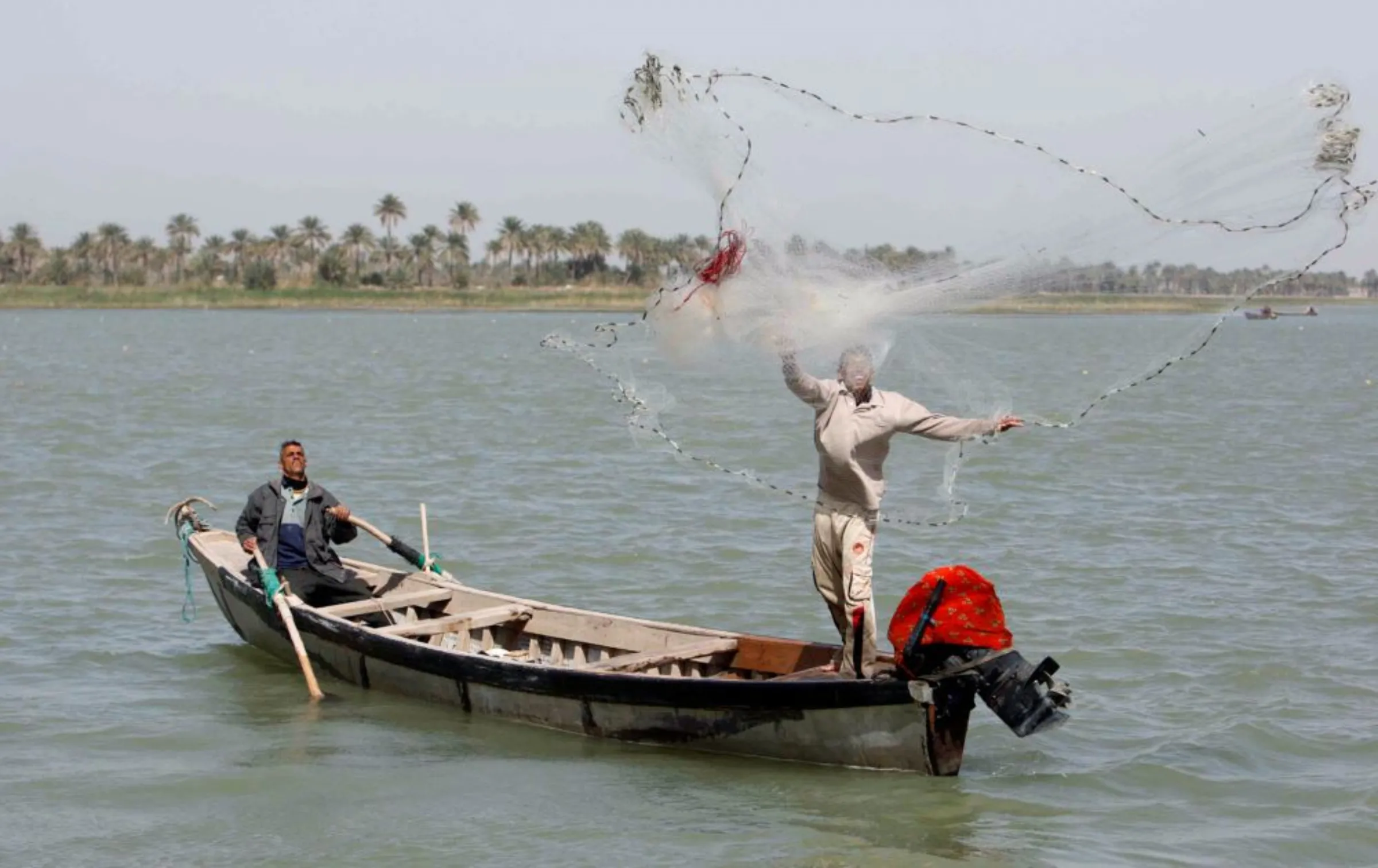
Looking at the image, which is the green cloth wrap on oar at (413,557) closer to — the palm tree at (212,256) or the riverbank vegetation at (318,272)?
the riverbank vegetation at (318,272)

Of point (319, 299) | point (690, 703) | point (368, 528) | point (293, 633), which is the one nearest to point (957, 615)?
point (690, 703)

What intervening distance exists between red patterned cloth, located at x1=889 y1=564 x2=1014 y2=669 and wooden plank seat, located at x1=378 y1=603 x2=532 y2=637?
3.60m

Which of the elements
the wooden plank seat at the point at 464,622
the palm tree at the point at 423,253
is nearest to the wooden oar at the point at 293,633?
the wooden plank seat at the point at 464,622

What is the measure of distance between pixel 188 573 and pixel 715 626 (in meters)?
4.17

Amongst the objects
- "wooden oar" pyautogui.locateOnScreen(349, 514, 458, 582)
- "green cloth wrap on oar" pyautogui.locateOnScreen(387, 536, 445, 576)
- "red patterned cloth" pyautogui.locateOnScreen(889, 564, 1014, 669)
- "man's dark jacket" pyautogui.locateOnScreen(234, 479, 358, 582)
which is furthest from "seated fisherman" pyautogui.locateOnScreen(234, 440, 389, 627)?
"red patterned cloth" pyautogui.locateOnScreen(889, 564, 1014, 669)

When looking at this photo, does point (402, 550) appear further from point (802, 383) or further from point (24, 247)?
point (24, 247)

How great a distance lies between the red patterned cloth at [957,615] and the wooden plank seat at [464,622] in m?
3.60

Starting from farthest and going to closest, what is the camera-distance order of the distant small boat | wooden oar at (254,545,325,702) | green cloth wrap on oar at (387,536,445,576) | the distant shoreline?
the distant shoreline
green cloth wrap on oar at (387,536,445,576)
wooden oar at (254,545,325,702)
the distant small boat

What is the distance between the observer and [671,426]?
37.1 ft

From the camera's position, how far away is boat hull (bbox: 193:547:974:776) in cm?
903

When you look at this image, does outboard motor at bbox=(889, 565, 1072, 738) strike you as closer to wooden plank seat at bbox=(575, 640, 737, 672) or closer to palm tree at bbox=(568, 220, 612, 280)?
wooden plank seat at bbox=(575, 640, 737, 672)

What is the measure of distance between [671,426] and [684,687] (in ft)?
7.34

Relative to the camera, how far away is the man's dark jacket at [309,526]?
1191 cm

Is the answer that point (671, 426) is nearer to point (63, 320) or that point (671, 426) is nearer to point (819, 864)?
point (819, 864)
